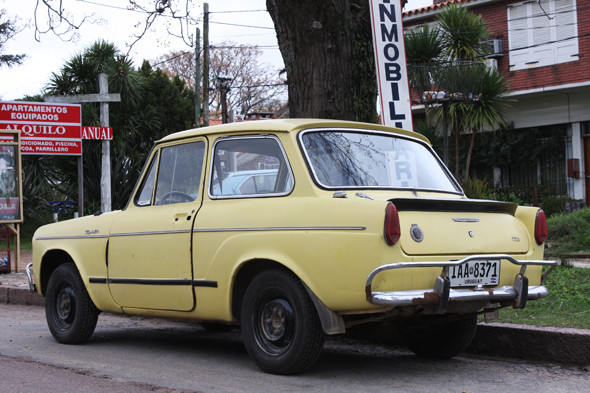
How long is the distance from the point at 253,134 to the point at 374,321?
5.43 ft

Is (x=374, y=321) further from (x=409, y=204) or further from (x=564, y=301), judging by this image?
(x=564, y=301)

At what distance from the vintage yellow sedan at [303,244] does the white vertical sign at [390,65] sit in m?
1.43

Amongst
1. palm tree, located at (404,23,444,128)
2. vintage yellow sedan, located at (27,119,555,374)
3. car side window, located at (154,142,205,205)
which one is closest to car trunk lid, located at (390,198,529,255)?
vintage yellow sedan, located at (27,119,555,374)

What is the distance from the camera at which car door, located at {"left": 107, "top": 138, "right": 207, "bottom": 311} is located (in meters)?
5.21

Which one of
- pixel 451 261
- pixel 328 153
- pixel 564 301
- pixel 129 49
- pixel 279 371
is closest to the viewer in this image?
pixel 451 261

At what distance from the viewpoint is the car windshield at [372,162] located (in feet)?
15.6

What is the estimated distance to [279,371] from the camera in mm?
4527

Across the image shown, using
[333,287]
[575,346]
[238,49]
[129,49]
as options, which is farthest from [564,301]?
[238,49]

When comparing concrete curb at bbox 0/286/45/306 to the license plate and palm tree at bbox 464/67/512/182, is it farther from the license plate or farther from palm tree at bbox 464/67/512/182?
palm tree at bbox 464/67/512/182

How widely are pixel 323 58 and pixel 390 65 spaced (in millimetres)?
762

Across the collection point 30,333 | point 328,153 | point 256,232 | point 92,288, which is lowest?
point 30,333

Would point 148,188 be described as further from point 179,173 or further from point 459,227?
point 459,227

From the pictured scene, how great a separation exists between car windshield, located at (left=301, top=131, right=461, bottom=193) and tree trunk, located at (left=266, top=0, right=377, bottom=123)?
2.01 metres

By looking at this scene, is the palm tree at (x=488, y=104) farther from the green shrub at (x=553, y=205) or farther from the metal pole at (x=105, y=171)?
the metal pole at (x=105, y=171)
